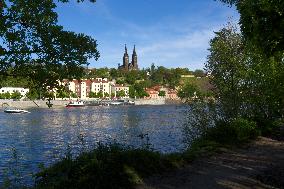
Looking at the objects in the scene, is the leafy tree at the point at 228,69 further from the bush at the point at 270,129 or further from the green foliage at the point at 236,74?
the bush at the point at 270,129

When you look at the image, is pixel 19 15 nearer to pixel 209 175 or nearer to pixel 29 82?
pixel 29 82

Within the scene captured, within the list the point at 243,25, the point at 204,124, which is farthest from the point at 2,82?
the point at 204,124

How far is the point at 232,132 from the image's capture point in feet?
79.6

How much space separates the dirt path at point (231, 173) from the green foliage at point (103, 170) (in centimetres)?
54

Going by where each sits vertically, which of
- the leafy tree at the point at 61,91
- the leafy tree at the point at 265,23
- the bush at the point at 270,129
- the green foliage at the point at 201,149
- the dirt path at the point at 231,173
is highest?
the leafy tree at the point at 265,23

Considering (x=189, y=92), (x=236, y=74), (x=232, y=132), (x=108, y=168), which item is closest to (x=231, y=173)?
(x=108, y=168)

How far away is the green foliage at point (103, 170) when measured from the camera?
12.7 m

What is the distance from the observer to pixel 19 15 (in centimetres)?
1066

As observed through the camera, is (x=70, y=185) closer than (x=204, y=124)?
Yes

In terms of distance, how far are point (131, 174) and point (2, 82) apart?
16.7ft

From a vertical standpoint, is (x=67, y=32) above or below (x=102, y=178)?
above

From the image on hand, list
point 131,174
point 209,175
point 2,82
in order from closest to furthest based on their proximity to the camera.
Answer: point 2,82 → point 131,174 → point 209,175

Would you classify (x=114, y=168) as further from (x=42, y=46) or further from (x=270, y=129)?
(x=270, y=129)

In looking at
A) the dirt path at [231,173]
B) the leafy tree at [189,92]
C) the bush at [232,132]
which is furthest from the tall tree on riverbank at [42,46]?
the leafy tree at [189,92]
